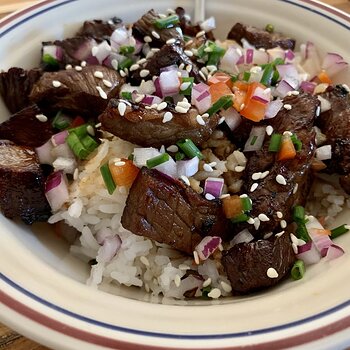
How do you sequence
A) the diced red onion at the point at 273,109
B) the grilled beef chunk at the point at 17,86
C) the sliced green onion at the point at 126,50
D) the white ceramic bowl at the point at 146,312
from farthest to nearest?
the sliced green onion at the point at 126,50 < the grilled beef chunk at the point at 17,86 < the diced red onion at the point at 273,109 < the white ceramic bowl at the point at 146,312

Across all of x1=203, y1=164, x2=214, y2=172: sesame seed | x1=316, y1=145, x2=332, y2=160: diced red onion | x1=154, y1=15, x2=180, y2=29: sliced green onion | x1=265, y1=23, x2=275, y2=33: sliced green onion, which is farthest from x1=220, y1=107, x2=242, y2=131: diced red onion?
x1=265, y1=23, x2=275, y2=33: sliced green onion

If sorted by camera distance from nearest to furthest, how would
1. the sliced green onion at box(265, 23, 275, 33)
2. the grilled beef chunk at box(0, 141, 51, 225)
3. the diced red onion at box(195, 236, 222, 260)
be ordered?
the diced red onion at box(195, 236, 222, 260) → the grilled beef chunk at box(0, 141, 51, 225) → the sliced green onion at box(265, 23, 275, 33)

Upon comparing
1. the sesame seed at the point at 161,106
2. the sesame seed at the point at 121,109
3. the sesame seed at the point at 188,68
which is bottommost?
the sesame seed at the point at 188,68

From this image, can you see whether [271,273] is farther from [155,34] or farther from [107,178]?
[155,34]

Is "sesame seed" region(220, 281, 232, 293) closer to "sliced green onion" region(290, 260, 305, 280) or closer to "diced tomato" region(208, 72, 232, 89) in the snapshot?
"sliced green onion" region(290, 260, 305, 280)

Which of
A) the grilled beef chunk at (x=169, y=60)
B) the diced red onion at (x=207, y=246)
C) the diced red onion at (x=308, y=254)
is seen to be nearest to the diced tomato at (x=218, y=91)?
the grilled beef chunk at (x=169, y=60)

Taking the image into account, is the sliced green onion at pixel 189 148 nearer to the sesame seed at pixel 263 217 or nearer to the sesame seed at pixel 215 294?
the sesame seed at pixel 263 217
